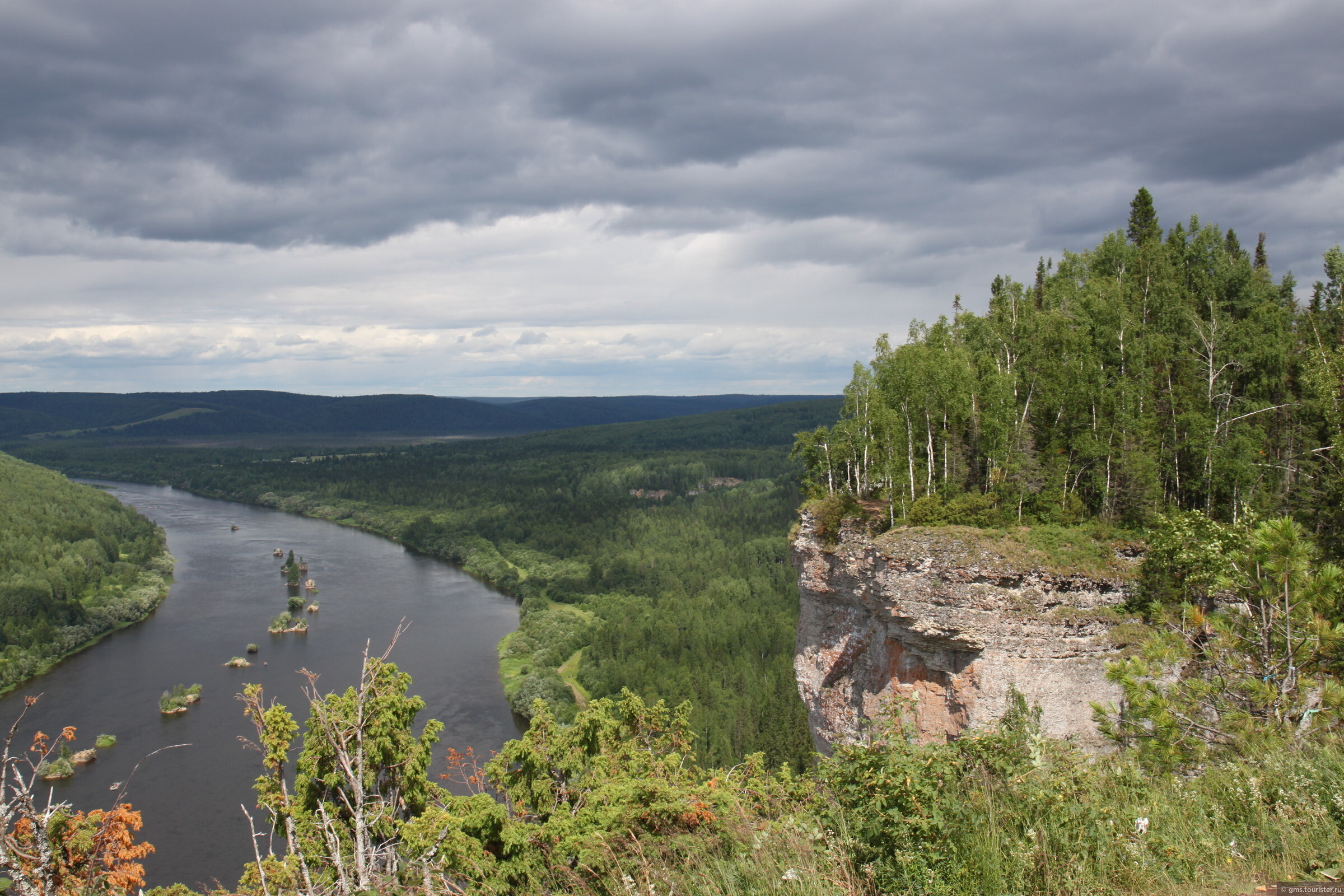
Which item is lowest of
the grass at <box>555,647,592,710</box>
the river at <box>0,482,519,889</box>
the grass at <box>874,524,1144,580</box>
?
the grass at <box>555,647,592,710</box>

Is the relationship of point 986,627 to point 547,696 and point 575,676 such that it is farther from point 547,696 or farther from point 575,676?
point 575,676

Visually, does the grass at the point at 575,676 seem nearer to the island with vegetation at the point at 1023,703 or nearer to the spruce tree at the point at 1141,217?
the island with vegetation at the point at 1023,703

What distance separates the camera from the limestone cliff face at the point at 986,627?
2188cm

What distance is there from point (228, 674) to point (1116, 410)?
220 ft

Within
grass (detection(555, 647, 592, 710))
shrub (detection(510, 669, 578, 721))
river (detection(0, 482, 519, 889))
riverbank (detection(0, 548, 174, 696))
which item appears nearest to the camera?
river (detection(0, 482, 519, 889))

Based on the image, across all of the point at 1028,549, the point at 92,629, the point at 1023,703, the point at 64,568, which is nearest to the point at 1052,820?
the point at 1023,703

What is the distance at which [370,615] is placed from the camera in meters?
80.7

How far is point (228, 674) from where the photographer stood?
6469 cm

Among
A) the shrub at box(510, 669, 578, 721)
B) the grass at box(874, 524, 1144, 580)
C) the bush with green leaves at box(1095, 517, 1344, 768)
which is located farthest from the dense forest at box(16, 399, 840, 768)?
the bush with green leaves at box(1095, 517, 1344, 768)

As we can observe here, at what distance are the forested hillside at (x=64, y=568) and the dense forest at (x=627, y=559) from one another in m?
38.0

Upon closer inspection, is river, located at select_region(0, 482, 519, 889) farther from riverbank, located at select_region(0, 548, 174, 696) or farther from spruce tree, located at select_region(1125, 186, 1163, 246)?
spruce tree, located at select_region(1125, 186, 1163, 246)

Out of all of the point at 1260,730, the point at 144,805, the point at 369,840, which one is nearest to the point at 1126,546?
the point at 1260,730

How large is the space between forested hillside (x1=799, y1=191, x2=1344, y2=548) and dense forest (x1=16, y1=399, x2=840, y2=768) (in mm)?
22877

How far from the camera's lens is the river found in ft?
144
